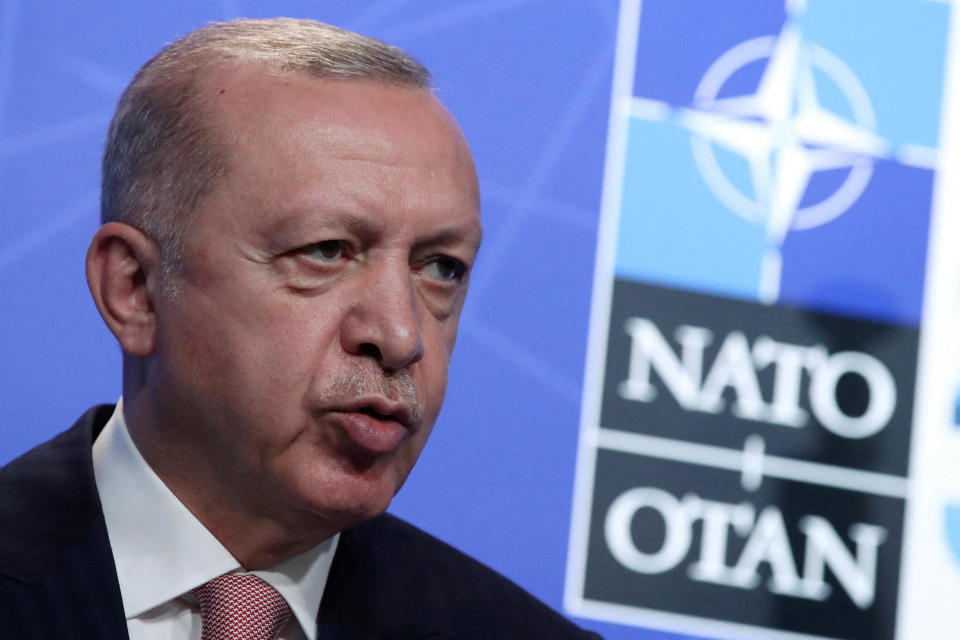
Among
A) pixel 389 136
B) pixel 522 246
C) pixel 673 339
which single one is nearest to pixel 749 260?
pixel 673 339

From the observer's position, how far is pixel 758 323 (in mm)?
2471

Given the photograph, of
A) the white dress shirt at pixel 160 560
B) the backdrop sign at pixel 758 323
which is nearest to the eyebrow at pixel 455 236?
the white dress shirt at pixel 160 560

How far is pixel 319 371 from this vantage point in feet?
4.46

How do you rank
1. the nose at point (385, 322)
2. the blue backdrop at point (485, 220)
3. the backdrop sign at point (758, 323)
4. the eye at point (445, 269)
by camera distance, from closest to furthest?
the nose at point (385, 322) < the eye at point (445, 269) < the blue backdrop at point (485, 220) < the backdrop sign at point (758, 323)

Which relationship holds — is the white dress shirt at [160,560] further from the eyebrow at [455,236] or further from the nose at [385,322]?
the eyebrow at [455,236]

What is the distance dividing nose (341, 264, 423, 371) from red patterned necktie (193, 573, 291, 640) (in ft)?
1.01

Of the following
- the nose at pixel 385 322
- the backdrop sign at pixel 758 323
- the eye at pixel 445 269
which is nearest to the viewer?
the nose at pixel 385 322

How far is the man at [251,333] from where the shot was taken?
1372 mm

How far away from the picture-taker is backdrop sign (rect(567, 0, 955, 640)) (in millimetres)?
2395

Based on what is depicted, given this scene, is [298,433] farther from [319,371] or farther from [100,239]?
[100,239]

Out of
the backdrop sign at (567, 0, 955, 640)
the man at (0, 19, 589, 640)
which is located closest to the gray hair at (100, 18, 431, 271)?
the man at (0, 19, 589, 640)

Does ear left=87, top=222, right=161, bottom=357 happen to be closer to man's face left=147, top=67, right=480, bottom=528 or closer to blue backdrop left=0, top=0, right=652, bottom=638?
man's face left=147, top=67, right=480, bottom=528

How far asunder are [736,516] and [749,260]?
1.51 ft

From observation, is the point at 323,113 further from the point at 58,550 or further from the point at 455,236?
the point at 58,550
